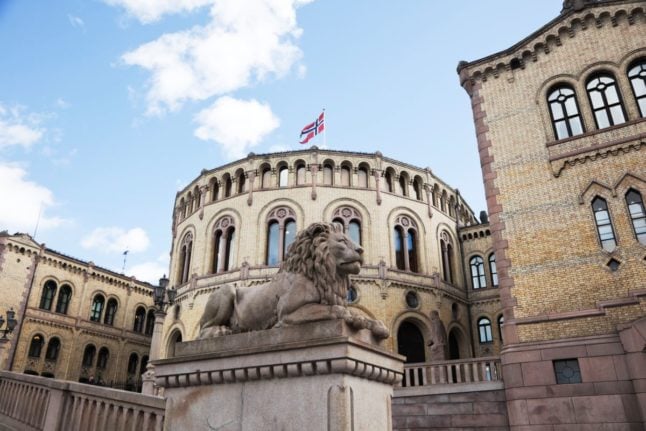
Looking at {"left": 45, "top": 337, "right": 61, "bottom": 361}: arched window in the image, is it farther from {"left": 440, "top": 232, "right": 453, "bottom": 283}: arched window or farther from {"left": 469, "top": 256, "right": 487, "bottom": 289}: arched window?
{"left": 469, "top": 256, "right": 487, "bottom": 289}: arched window

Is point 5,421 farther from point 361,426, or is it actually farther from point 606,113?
point 606,113

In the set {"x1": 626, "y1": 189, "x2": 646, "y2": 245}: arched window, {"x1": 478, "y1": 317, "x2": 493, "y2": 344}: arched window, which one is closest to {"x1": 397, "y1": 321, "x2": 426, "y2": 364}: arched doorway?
{"x1": 478, "y1": 317, "x2": 493, "y2": 344}: arched window

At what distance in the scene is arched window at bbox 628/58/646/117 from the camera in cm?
1516

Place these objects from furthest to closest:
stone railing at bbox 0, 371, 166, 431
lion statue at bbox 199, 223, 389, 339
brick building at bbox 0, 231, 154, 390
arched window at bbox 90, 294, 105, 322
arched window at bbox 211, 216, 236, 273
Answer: arched window at bbox 90, 294, 105, 322, brick building at bbox 0, 231, 154, 390, arched window at bbox 211, 216, 236, 273, stone railing at bbox 0, 371, 166, 431, lion statue at bbox 199, 223, 389, 339

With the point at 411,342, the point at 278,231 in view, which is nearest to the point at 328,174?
the point at 278,231

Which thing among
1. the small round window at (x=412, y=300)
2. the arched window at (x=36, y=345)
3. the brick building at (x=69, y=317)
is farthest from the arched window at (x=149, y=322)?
the small round window at (x=412, y=300)

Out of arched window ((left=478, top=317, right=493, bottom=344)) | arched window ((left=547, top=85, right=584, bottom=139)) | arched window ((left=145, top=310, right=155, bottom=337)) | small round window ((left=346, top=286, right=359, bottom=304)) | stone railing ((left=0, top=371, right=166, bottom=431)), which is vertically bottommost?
stone railing ((left=0, top=371, right=166, bottom=431))

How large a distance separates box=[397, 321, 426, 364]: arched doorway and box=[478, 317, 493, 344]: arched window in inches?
193

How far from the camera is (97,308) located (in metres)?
38.8

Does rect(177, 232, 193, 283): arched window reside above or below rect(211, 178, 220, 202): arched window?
below

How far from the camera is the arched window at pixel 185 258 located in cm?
3171

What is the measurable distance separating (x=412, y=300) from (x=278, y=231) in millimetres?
9084

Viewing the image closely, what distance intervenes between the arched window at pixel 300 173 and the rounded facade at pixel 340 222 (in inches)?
2.6

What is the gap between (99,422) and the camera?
695 centimetres
